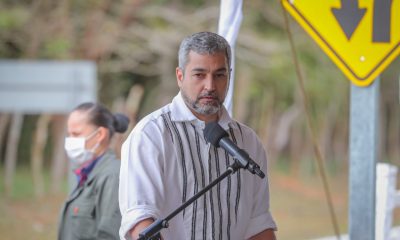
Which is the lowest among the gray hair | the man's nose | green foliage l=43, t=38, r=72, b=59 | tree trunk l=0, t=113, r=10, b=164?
the man's nose

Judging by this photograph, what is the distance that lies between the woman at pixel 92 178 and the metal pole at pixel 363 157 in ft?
3.91

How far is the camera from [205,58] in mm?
2551

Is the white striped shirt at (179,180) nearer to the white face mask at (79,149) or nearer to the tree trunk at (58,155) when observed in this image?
the white face mask at (79,149)

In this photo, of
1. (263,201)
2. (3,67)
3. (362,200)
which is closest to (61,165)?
(3,67)

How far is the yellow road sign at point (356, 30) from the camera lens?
12.7 feet

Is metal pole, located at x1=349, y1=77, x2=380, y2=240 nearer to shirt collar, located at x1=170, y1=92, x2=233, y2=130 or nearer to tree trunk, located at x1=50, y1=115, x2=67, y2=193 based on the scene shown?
shirt collar, located at x1=170, y1=92, x2=233, y2=130

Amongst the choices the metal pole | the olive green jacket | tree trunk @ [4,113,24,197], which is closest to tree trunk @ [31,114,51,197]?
tree trunk @ [4,113,24,197]

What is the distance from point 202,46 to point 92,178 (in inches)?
57.9

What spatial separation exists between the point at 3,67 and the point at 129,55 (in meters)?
2.51

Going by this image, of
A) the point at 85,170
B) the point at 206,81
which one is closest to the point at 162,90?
the point at 85,170

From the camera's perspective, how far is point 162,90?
40.7ft

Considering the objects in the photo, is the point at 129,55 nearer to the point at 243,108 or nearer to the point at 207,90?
the point at 243,108

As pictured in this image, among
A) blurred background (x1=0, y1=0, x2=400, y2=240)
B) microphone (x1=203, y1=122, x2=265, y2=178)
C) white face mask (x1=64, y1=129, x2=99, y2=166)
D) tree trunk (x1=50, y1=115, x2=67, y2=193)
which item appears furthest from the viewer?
tree trunk (x1=50, y1=115, x2=67, y2=193)

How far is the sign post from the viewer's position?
387 cm
